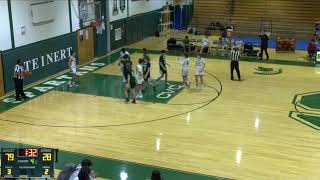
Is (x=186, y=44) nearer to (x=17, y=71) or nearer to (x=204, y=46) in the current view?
(x=204, y=46)

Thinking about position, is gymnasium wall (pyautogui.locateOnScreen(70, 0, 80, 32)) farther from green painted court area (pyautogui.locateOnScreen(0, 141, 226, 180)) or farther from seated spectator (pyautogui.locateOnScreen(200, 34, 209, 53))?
green painted court area (pyautogui.locateOnScreen(0, 141, 226, 180))

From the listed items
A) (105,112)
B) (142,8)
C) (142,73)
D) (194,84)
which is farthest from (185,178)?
(142,8)

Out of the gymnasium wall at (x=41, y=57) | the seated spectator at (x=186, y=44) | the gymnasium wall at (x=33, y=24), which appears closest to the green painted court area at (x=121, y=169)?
the gymnasium wall at (x=41, y=57)

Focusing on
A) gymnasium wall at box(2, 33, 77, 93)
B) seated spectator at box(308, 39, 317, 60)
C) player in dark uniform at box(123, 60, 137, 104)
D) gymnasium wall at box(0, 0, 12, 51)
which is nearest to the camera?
player in dark uniform at box(123, 60, 137, 104)

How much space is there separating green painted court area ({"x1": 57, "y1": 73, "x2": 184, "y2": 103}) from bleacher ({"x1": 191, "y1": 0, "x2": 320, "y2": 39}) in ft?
46.1

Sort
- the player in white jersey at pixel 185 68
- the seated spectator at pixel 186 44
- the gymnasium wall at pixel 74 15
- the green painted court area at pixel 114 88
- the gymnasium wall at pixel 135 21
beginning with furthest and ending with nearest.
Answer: the gymnasium wall at pixel 135 21 < the seated spectator at pixel 186 44 < the gymnasium wall at pixel 74 15 < the player in white jersey at pixel 185 68 < the green painted court area at pixel 114 88

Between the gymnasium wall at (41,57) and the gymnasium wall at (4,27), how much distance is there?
12.1 inches

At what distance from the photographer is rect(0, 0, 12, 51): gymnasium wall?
16328 mm

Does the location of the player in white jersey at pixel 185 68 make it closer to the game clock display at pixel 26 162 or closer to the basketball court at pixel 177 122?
the basketball court at pixel 177 122

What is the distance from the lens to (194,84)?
18.2 meters

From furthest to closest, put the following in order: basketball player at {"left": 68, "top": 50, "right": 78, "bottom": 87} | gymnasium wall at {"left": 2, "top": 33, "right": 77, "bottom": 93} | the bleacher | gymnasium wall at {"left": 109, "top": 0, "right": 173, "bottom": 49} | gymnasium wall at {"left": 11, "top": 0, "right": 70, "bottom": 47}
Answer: the bleacher
gymnasium wall at {"left": 109, "top": 0, "right": 173, "bottom": 49}
basketball player at {"left": 68, "top": 50, "right": 78, "bottom": 87}
gymnasium wall at {"left": 11, "top": 0, "right": 70, "bottom": 47}
gymnasium wall at {"left": 2, "top": 33, "right": 77, "bottom": 93}

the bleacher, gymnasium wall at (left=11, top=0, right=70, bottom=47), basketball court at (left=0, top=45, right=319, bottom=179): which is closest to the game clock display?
basketball court at (left=0, top=45, right=319, bottom=179)

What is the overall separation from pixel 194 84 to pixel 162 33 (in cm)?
1277

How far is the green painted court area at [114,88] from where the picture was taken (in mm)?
16469
